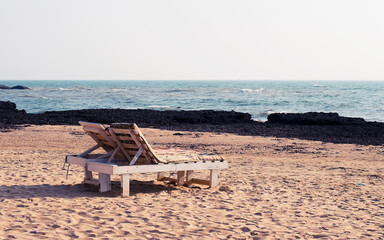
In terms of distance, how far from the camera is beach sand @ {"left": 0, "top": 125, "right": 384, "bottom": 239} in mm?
5359

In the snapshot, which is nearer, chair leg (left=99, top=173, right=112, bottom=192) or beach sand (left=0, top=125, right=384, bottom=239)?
beach sand (left=0, top=125, right=384, bottom=239)

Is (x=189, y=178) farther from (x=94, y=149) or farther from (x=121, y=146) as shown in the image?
(x=94, y=149)

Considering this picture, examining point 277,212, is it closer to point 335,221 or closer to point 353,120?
point 335,221

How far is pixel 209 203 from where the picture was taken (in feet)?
22.4

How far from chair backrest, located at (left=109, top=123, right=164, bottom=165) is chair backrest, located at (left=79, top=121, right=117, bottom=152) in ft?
0.57

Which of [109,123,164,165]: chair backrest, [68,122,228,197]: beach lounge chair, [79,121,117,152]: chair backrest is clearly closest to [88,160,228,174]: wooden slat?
[68,122,228,197]: beach lounge chair

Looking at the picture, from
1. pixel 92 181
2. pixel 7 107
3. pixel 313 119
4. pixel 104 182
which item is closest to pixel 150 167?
pixel 104 182

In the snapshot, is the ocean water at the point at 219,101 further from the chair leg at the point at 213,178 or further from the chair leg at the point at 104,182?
the chair leg at the point at 104,182

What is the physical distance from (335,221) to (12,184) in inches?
197

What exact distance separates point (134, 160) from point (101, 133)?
78 cm

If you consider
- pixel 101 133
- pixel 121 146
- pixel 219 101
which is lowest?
pixel 219 101

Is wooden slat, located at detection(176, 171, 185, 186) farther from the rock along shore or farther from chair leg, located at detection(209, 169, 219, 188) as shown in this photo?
the rock along shore

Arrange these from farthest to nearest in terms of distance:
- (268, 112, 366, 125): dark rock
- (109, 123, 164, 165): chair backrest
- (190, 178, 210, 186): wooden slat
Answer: (268, 112, 366, 125): dark rock → (190, 178, 210, 186): wooden slat → (109, 123, 164, 165): chair backrest

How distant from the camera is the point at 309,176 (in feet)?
31.0
